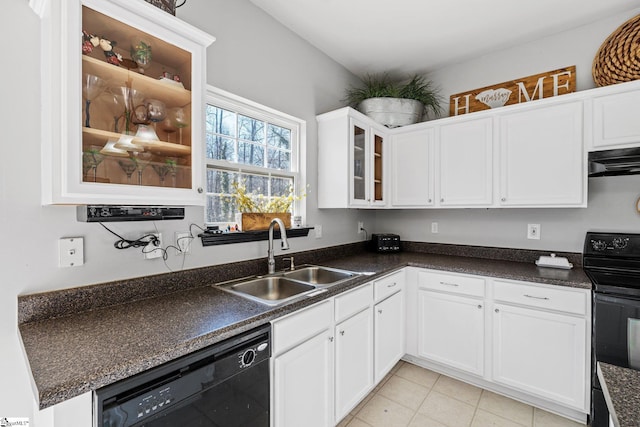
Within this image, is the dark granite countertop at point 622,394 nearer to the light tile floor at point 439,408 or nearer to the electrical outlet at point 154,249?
the light tile floor at point 439,408

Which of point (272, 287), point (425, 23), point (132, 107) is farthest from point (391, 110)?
point (132, 107)

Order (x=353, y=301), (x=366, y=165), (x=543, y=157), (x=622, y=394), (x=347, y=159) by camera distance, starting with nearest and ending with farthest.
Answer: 1. (x=622, y=394)
2. (x=353, y=301)
3. (x=543, y=157)
4. (x=347, y=159)
5. (x=366, y=165)

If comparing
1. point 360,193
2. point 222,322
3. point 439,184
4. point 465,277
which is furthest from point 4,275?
point 439,184

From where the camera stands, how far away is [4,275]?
1090 mm

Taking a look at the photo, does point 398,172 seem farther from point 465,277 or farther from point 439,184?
point 465,277

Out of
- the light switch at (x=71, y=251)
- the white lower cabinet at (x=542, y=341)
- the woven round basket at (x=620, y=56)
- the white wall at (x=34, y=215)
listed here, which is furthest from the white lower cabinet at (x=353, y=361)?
the woven round basket at (x=620, y=56)

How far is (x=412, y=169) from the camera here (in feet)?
9.12

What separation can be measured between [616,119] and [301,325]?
2407mm

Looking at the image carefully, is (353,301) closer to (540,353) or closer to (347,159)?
(347,159)

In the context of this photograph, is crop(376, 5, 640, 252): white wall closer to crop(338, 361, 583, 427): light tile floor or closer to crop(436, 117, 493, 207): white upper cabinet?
crop(436, 117, 493, 207): white upper cabinet

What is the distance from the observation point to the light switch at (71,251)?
1.21m

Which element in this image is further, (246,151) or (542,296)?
(246,151)

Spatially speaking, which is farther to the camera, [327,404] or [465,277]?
[465,277]

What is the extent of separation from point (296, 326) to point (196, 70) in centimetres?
130
